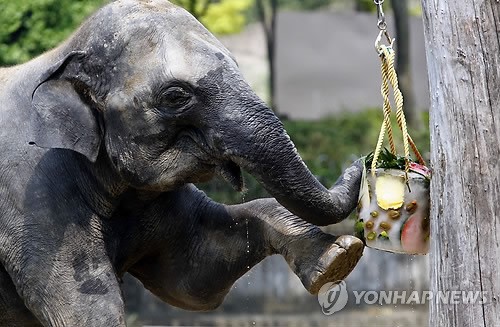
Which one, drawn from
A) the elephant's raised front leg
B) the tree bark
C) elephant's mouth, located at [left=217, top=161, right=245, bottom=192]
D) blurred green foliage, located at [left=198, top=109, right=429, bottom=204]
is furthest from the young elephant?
the tree bark

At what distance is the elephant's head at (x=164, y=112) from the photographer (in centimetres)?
488

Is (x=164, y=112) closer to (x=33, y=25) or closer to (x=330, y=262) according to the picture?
(x=330, y=262)

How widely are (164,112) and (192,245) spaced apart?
1.02 meters

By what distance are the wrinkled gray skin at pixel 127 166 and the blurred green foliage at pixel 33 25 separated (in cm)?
622

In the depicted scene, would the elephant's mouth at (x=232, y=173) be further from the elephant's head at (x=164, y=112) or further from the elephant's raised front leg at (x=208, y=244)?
the elephant's raised front leg at (x=208, y=244)

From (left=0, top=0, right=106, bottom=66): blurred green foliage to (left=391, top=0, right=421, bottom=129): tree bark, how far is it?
704 centimetres

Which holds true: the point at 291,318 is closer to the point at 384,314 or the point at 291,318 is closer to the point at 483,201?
the point at 384,314

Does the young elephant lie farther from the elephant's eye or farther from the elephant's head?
the elephant's eye

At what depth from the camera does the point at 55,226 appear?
5262 millimetres

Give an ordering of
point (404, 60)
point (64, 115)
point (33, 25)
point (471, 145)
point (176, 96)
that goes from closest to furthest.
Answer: point (471, 145) → point (176, 96) → point (64, 115) → point (33, 25) → point (404, 60)

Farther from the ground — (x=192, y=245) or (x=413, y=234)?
(x=413, y=234)

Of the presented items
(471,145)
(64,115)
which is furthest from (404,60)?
(471,145)

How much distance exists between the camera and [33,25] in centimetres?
1196

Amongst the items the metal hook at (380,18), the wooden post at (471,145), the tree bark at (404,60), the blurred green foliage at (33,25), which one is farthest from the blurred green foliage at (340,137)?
the wooden post at (471,145)
